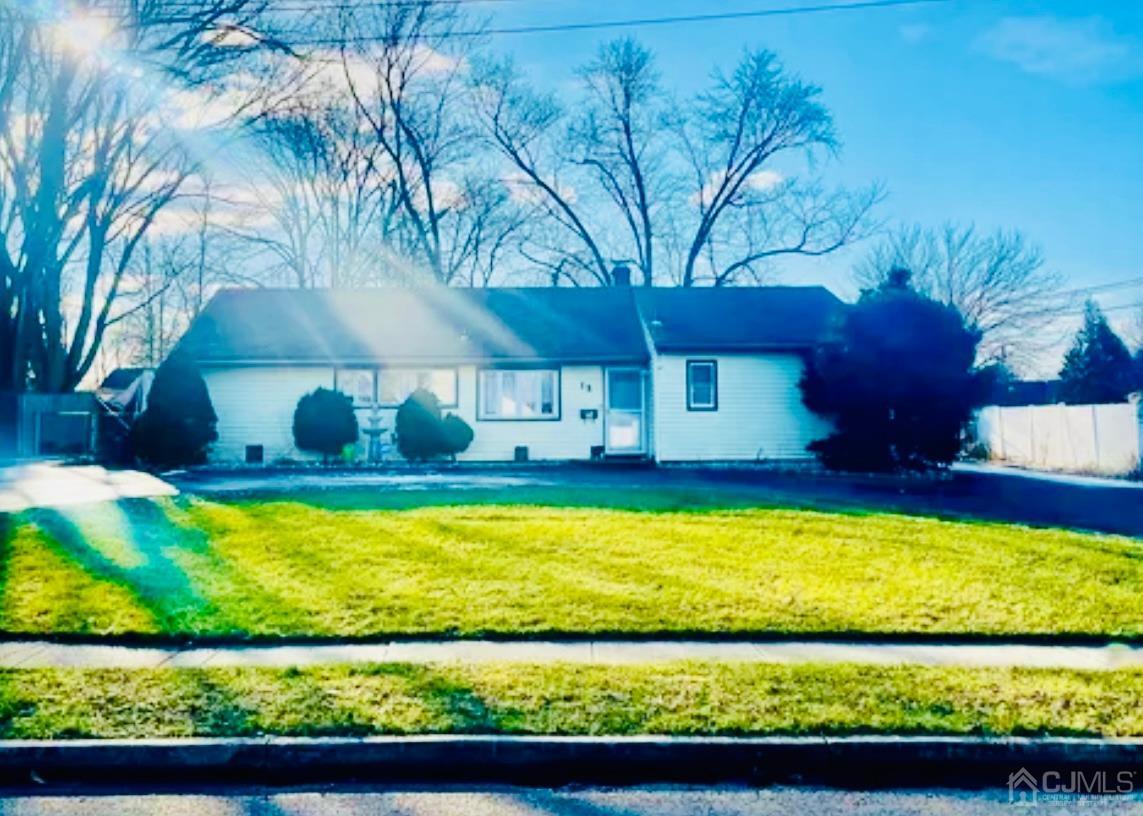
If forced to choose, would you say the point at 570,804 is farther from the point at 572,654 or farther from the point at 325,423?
the point at 325,423

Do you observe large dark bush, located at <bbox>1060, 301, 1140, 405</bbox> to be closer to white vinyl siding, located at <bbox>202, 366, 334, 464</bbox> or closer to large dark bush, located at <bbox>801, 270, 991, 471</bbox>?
large dark bush, located at <bbox>801, 270, 991, 471</bbox>

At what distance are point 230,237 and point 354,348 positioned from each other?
1669 centimetres

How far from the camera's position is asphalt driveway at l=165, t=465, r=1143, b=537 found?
12.7m

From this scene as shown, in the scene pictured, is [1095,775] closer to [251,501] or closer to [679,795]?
[679,795]

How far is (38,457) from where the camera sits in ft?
75.7

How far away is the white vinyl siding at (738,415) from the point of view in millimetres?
20312

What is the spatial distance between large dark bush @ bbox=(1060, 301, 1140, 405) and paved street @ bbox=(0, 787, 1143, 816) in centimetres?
4003

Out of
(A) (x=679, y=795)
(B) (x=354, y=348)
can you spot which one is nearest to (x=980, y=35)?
(A) (x=679, y=795)

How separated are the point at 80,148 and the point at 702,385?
68.0 feet

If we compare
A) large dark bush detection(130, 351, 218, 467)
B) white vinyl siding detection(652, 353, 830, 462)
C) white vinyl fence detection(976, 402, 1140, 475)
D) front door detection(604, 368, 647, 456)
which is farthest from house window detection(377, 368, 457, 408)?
white vinyl fence detection(976, 402, 1140, 475)

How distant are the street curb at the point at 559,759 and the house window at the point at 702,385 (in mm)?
16459

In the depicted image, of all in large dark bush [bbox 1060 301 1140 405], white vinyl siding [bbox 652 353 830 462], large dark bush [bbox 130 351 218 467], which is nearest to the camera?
large dark bush [bbox 130 351 218 467]

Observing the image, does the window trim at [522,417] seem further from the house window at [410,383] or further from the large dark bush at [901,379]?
the large dark bush at [901,379]

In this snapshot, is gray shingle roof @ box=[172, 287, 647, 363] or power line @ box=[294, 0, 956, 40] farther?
gray shingle roof @ box=[172, 287, 647, 363]
